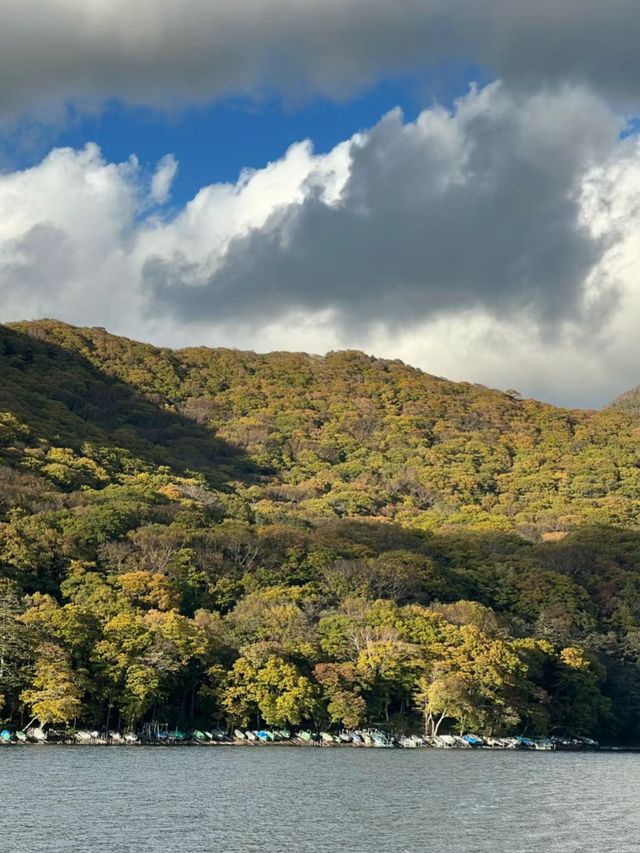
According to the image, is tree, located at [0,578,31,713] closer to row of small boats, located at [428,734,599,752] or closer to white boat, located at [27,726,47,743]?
white boat, located at [27,726,47,743]

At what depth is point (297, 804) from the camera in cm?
5341

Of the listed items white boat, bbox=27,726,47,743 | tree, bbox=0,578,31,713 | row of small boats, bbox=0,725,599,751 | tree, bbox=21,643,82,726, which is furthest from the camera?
row of small boats, bbox=0,725,599,751

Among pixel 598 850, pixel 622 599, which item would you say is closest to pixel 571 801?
pixel 598 850

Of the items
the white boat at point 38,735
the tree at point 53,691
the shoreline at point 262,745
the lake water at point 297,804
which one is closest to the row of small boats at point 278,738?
the white boat at point 38,735

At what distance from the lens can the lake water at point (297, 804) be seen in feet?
145

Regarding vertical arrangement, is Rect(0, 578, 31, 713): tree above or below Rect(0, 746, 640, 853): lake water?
above

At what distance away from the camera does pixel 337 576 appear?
380ft

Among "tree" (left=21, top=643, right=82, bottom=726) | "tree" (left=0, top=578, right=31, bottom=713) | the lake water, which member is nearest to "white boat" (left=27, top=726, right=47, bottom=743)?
"tree" (left=21, top=643, right=82, bottom=726)

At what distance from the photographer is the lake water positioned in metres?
44.2

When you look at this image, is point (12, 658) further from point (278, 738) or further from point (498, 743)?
point (498, 743)

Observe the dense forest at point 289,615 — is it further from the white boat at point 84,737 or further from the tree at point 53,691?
the white boat at point 84,737

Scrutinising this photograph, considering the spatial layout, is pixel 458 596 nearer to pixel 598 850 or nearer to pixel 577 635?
pixel 577 635

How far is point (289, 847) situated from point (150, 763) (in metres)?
24.7

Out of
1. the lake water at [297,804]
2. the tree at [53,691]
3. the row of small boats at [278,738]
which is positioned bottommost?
the lake water at [297,804]
